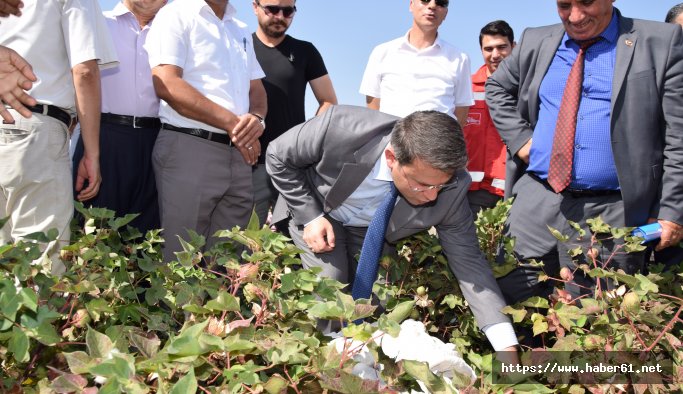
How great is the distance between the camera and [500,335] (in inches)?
103

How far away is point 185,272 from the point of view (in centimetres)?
219

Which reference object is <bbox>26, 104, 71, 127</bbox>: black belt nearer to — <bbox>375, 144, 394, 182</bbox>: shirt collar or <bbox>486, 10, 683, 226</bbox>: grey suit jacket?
<bbox>375, 144, 394, 182</bbox>: shirt collar

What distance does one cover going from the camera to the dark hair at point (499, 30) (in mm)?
5398

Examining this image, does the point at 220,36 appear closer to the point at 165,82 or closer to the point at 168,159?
the point at 165,82

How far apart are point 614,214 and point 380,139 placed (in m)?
1.24

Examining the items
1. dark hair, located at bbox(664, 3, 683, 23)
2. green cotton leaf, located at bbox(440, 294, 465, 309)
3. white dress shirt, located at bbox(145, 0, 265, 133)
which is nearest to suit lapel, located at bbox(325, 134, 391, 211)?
green cotton leaf, located at bbox(440, 294, 465, 309)

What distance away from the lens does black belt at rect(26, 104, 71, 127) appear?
3.01 m

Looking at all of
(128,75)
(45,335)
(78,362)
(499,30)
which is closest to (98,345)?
(78,362)

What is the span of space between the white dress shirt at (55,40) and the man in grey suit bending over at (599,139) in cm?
228

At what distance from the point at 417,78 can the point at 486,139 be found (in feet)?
2.93

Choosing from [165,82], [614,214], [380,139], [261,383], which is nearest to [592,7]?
[614,214]

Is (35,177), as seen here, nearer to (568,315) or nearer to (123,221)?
(123,221)

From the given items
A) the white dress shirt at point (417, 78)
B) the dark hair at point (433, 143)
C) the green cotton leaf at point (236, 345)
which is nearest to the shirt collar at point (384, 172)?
the dark hair at point (433, 143)

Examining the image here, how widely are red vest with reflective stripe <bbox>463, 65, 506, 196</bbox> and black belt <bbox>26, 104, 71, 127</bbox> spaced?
296 cm
